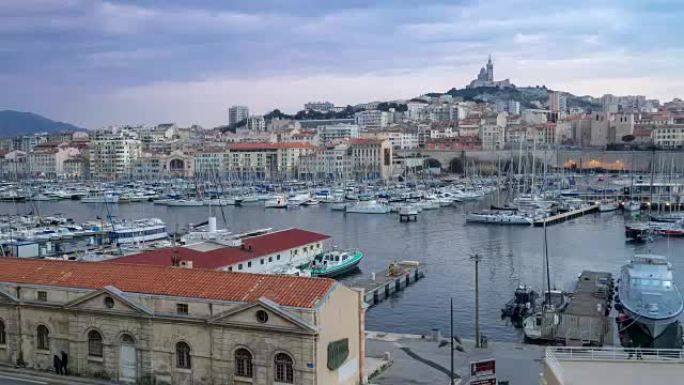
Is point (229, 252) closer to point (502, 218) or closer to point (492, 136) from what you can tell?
point (502, 218)

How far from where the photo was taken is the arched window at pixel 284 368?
10.9 meters

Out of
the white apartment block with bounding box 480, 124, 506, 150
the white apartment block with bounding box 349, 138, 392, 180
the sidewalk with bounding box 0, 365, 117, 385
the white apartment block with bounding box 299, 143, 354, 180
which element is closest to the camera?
the sidewalk with bounding box 0, 365, 117, 385

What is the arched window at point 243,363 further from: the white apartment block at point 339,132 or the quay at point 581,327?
the white apartment block at point 339,132

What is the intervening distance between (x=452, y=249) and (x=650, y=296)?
1558cm

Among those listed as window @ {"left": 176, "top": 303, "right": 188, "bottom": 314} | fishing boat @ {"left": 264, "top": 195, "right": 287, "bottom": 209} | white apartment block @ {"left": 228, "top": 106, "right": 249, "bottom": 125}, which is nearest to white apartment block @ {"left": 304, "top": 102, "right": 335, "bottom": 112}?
white apartment block @ {"left": 228, "top": 106, "right": 249, "bottom": 125}

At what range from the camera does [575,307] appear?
17.6 metres

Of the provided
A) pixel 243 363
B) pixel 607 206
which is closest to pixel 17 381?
pixel 243 363

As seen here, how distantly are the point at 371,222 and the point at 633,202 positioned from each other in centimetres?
Result: 1786

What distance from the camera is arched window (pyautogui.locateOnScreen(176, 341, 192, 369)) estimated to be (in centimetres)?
1172

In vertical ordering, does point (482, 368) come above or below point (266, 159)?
above

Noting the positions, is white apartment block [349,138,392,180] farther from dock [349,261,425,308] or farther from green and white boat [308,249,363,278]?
dock [349,261,425,308]

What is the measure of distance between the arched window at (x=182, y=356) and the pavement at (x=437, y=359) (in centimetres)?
294

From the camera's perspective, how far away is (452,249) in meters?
33.0

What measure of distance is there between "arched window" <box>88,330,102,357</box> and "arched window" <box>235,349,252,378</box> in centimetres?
248
